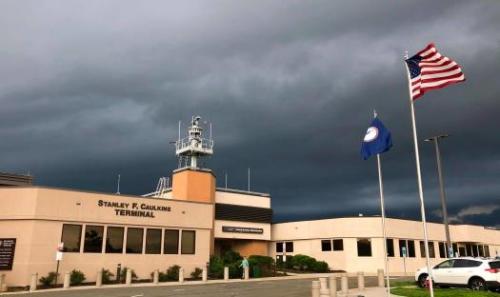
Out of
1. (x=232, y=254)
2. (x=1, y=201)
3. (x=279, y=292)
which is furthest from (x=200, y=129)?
(x=279, y=292)

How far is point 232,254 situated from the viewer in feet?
134

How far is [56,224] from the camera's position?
31.6 metres

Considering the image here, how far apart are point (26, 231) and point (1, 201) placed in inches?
104

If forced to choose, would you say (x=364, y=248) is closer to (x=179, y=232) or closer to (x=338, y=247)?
(x=338, y=247)

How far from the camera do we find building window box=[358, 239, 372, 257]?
46.3 meters

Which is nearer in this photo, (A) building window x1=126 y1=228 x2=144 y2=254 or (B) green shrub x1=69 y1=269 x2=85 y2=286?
(B) green shrub x1=69 y1=269 x2=85 y2=286

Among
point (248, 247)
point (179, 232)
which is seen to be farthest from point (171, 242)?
point (248, 247)

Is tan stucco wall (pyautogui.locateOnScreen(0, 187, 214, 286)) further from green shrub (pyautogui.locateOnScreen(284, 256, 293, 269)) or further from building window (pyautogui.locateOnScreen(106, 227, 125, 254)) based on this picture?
green shrub (pyautogui.locateOnScreen(284, 256, 293, 269))

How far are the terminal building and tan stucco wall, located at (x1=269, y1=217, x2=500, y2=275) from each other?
98 mm

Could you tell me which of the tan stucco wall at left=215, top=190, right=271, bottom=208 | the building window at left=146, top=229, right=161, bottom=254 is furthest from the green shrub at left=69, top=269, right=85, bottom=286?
the tan stucco wall at left=215, top=190, right=271, bottom=208

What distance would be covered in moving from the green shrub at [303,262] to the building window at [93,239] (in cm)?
1995

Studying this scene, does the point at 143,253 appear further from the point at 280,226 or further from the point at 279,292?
the point at 280,226

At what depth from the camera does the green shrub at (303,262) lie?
1768 inches

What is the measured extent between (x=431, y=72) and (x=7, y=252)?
27.3m
